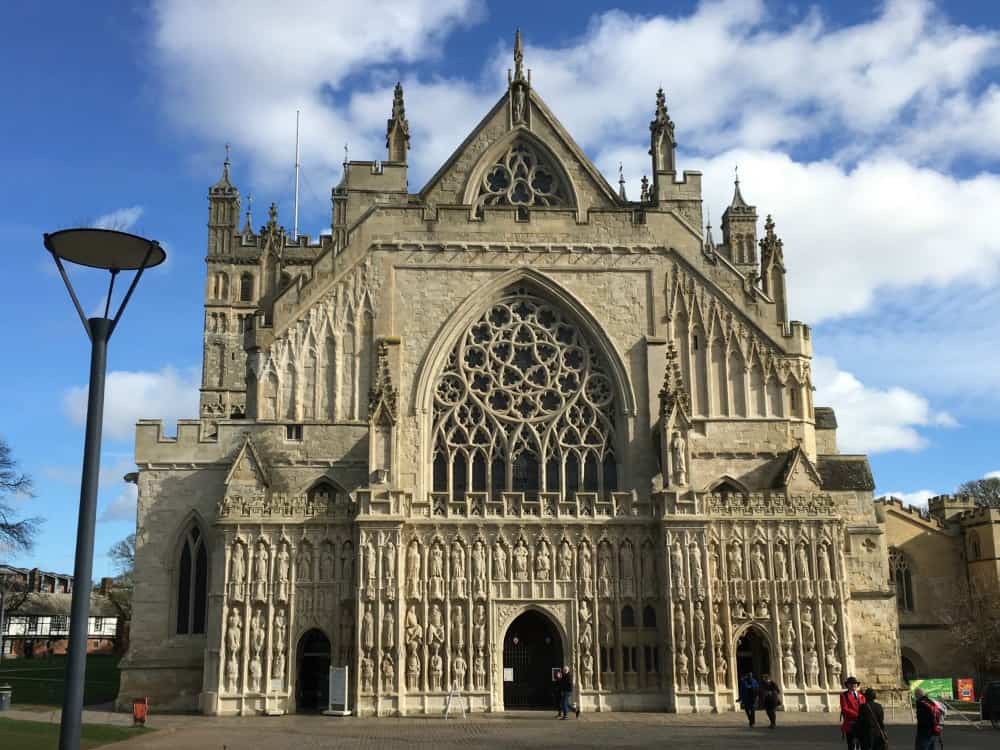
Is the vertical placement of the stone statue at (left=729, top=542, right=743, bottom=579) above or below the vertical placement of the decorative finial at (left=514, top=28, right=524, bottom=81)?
below

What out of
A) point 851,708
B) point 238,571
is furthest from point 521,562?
point 851,708

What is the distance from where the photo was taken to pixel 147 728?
25.2 metres

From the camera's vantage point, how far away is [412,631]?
3003cm

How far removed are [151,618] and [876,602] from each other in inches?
894

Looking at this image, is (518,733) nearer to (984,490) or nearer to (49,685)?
(49,685)

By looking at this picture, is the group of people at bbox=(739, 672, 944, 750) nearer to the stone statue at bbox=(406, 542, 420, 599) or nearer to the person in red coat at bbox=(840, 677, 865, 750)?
the person in red coat at bbox=(840, 677, 865, 750)

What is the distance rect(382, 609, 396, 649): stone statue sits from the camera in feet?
97.6

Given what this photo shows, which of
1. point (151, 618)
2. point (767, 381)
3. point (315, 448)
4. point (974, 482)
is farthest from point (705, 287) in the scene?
point (974, 482)

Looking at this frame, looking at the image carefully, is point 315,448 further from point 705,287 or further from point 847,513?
point 847,513

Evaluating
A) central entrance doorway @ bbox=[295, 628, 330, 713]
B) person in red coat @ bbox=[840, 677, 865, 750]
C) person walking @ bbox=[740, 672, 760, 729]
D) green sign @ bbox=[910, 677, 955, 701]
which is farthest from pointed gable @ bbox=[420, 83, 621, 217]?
person in red coat @ bbox=[840, 677, 865, 750]

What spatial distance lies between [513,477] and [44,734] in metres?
16.1

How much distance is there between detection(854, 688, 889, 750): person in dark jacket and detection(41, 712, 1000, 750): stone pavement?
5.18 m

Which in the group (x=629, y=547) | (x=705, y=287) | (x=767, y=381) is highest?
(x=705, y=287)

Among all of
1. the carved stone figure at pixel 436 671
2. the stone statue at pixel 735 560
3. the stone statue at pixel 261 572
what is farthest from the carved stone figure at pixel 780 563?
the stone statue at pixel 261 572
